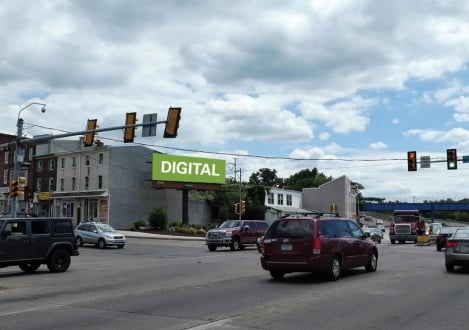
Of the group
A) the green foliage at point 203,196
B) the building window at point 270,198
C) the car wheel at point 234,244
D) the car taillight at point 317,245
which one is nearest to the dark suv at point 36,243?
the car taillight at point 317,245

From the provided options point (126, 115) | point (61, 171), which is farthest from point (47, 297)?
point (61, 171)

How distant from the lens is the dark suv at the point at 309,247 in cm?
1413

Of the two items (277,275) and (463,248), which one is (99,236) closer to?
(277,275)

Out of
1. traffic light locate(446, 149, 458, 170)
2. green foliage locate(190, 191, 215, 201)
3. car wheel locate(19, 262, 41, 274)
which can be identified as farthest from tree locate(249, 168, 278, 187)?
car wheel locate(19, 262, 41, 274)

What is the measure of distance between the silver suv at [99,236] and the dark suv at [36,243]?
15501 millimetres

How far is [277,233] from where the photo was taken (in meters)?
14.9

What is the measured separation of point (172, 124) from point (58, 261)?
27.9ft

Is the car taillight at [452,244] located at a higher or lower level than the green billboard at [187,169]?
lower

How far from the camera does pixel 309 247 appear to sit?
14125 millimetres

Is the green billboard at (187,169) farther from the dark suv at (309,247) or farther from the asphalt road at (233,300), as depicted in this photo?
the dark suv at (309,247)

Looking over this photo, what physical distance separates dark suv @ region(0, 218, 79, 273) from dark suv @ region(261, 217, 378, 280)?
739cm

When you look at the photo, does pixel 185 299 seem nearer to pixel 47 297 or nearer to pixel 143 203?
pixel 47 297

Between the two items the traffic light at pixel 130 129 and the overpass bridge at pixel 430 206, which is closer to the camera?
the traffic light at pixel 130 129

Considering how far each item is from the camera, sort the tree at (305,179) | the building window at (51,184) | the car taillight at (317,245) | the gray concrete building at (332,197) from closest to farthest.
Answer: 1. the car taillight at (317,245)
2. the building window at (51,184)
3. the gray concrete building at (332,197)
4. the tree at (305,179)
